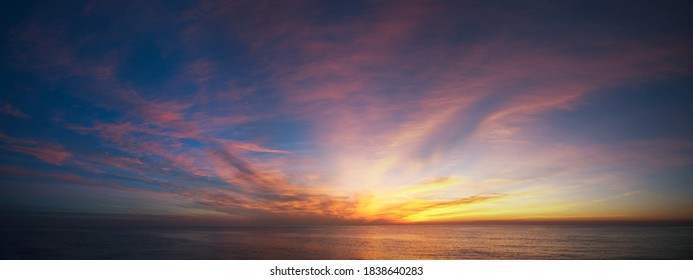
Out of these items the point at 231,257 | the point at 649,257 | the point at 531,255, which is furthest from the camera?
the point at 531,255
